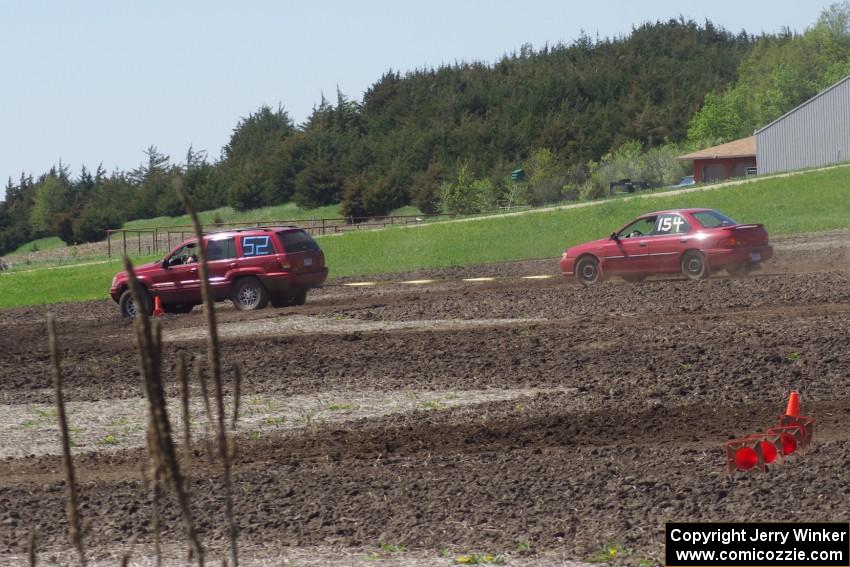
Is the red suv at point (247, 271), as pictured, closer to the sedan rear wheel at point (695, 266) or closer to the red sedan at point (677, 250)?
the red sedan at point (677, 250)

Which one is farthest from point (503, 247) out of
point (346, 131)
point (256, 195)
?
point (346, 131)

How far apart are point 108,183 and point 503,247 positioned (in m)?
74.3

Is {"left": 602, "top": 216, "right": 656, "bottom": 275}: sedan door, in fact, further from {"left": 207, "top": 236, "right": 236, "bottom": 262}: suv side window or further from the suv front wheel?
{"left": 207, "top": 236, "right": 236, "bottom": 262}: suv side window

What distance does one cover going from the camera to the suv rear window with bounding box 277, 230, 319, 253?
25.1 meters

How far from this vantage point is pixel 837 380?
1193 cm

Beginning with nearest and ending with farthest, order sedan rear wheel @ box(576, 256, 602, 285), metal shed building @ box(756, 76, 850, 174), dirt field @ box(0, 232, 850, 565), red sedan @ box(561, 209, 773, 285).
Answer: dirt field @ box(0, 232, 850, 565) → red sedan @ box(561, 209, 773, 285) → sedan rear wheel @ box(576, 256, 602, 285) → metal shed building @ box(756, 76, 850, 174)

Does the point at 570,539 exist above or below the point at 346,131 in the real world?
below

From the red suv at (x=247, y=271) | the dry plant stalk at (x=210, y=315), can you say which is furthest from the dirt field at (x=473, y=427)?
the dry plant stalk at (x=210, y=315)

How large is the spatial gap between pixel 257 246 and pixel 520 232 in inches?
850

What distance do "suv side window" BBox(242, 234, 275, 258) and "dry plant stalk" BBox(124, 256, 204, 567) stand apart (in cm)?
2264

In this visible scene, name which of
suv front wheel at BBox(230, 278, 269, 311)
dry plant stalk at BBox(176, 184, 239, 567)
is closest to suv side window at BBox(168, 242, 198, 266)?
suv front wheel at BBox(230, 278, 269, 311)

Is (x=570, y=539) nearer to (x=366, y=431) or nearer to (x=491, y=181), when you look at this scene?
(x=366, y=431)

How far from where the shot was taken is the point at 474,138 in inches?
3999

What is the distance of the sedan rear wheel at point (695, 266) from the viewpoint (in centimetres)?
2488
